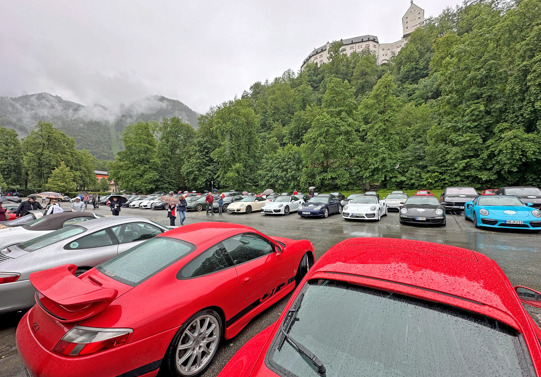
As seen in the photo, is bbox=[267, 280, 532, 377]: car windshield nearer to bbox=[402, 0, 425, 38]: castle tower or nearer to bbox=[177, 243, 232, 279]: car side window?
bbox=[177, 243, 232, 279]: car side window

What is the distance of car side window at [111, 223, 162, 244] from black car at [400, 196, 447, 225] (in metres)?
9.69

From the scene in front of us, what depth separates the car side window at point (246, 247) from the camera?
3.00 metres

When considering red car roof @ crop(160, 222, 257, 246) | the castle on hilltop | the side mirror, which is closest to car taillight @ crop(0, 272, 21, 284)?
red car roof @ crop(160, 222, 257, 246)

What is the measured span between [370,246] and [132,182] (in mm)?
46636

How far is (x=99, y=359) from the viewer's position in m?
1.70

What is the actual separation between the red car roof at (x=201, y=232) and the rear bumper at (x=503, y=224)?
9.53 metres

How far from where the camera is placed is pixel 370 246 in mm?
2119

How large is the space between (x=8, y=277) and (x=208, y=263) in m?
2.89

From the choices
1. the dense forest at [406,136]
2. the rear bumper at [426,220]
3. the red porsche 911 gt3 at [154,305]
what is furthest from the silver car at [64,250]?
the dense forest at [406,136]

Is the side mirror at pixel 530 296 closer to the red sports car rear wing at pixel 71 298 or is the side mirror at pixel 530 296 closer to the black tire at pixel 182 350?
the black tire at pixel 182 350

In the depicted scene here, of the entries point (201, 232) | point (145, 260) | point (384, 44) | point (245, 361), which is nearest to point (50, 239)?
point (145, 260)

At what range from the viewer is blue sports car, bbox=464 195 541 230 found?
7.57 meters

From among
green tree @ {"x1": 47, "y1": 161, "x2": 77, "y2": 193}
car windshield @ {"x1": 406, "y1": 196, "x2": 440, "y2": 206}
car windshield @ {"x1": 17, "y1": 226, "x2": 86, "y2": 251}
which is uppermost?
green tree @ {"x1": 47, "y1": 161, "x2": 77, "y2": 193}

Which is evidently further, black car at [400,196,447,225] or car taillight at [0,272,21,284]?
black car at [400,196,447,225]
